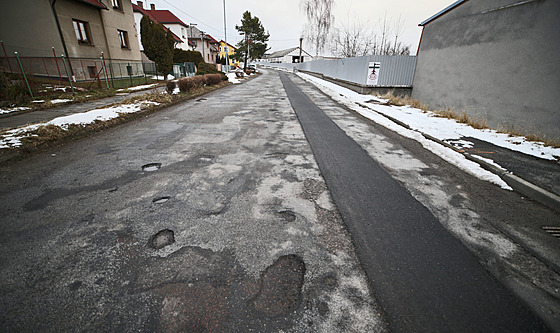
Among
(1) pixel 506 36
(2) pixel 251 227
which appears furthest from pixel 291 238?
(1) pixel 506 36

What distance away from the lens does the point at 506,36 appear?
7922 millimetres

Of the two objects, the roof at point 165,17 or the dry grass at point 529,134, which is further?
the roof at point 165,17

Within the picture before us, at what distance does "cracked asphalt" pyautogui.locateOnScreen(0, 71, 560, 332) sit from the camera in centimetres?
175

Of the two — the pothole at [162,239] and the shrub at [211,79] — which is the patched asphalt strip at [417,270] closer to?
the pothole at [162,239]

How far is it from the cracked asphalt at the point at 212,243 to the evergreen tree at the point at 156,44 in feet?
66.6

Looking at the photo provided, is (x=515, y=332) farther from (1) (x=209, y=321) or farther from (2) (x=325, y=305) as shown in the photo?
(1) (x=209, y=321)

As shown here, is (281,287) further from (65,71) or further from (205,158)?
(65,71)

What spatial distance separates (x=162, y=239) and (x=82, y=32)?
2346 cm

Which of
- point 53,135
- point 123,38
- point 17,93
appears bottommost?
point 53,135

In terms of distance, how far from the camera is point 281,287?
6.41 feet

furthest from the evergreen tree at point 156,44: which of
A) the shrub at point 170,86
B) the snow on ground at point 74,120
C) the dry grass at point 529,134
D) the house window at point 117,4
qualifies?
the dry grass at point 529,134

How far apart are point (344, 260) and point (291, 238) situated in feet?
1.91

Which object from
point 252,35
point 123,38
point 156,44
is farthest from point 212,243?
point 252,35

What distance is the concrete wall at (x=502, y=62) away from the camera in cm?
662
